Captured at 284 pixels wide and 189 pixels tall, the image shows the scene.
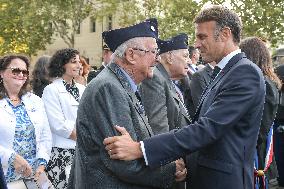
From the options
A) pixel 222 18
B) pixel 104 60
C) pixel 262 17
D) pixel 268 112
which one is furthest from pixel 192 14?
pixel 222 18

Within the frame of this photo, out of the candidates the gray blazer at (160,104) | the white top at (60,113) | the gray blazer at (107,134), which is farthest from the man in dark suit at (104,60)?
the gray blazer at (107,134)

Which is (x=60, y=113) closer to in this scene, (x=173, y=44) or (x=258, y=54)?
(x=173, y=44)

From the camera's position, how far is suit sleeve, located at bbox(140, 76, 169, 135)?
438 centimetres

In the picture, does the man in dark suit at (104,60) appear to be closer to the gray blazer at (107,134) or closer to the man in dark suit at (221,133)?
the man in dark suit at (221,133)

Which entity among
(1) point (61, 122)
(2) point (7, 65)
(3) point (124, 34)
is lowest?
(1) point (61, 122)

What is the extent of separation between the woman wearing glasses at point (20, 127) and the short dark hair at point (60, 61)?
0.73 m

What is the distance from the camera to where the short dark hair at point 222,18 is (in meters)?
3.32

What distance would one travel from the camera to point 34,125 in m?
5.04

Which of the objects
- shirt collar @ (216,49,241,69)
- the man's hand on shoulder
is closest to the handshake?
the man's hand on shoulder

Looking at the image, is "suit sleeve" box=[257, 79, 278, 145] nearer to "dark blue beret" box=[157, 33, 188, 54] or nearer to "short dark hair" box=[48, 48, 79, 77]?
"dark blue beret" box=[157, 33, 188, 54]

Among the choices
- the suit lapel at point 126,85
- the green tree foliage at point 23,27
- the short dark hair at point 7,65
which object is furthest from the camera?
the green tree foliage at point 23,27

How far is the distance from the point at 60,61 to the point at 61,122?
37.8 inches

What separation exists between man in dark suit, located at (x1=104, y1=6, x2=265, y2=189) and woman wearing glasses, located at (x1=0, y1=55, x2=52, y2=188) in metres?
2.10

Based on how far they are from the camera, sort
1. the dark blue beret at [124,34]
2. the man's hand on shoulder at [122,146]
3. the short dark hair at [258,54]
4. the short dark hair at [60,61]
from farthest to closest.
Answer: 1. the short dark hair at [60,61]
2. the short dark hair at [258,54]
3. the dark blue beret at [124,34]
4. the man's hand on shoulder at [122,146]
